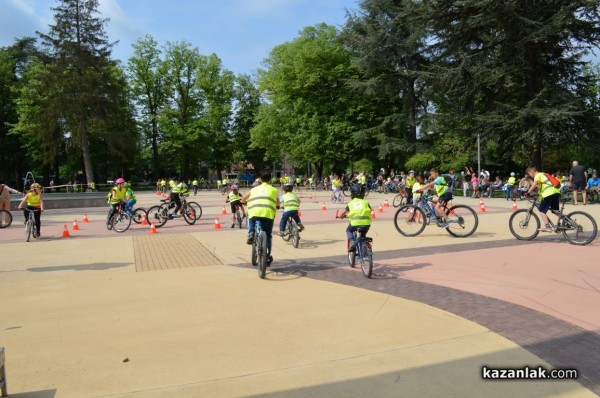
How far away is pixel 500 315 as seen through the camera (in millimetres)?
5242

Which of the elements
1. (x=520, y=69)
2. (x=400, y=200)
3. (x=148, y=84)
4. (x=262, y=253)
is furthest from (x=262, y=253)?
(x=148, y=84)

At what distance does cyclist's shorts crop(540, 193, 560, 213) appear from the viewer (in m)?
10.4

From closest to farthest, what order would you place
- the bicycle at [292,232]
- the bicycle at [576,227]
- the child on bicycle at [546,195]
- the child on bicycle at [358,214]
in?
the child on bicycle at [358,214], the bicycle at [576,227], the child on bicycle at [546,195], the bicycle at [292,232]

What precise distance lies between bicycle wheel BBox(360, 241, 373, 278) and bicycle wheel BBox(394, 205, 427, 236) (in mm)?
4765

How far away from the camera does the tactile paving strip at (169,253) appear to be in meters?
9.17

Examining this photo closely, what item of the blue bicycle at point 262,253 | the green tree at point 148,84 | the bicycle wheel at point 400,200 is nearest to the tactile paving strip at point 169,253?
the blue bicycle at point 262,253

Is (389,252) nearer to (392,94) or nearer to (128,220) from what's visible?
(128,220)

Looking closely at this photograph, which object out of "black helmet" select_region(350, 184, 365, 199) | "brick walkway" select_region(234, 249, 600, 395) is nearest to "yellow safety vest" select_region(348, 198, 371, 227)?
"black helmet" select_region(350, 184, 365, 199)

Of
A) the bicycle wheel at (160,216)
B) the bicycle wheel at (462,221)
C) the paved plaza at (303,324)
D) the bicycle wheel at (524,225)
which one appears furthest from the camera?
the bicycle wheel at (160,216)

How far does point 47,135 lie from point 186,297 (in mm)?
47342

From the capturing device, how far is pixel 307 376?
3727 millimetres

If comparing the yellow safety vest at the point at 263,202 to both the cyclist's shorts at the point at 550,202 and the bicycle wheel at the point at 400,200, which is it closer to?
the cyclist's shorts at the point at 550,202

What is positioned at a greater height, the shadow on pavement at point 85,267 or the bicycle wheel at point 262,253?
the bicycle wheel at point 262,253

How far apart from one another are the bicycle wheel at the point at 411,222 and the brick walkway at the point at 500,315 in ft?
13.0
